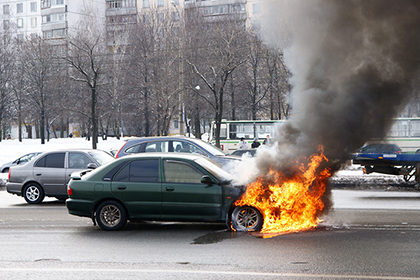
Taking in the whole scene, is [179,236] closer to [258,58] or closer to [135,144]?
[135,144]

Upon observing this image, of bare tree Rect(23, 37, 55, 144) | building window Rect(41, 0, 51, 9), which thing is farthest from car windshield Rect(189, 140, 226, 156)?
building window Rect(41, 0, 51, 9)

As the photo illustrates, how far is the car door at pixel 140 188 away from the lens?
8344mm

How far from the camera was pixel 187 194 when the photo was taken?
8.20 m

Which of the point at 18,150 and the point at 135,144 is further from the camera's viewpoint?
the point at 18,150

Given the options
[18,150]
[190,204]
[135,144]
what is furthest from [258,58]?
[190,204]

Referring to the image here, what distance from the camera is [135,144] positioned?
1430 centimetres

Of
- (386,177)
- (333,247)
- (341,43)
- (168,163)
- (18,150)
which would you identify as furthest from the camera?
(18,150)

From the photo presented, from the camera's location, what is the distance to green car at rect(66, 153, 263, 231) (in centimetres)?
814

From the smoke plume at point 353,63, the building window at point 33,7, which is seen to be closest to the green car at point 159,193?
the smoke plume at point 353,63

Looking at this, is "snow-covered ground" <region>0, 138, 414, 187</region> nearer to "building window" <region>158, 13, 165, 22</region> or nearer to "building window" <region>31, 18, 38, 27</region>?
"building window" <region>158, 13, 165, 22</region>

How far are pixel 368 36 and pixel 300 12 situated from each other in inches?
60.7

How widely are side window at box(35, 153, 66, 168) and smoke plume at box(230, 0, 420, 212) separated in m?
6.69

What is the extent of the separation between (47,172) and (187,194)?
6121mm

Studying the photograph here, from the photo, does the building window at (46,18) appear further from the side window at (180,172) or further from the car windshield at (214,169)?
the side window at (180,172)
